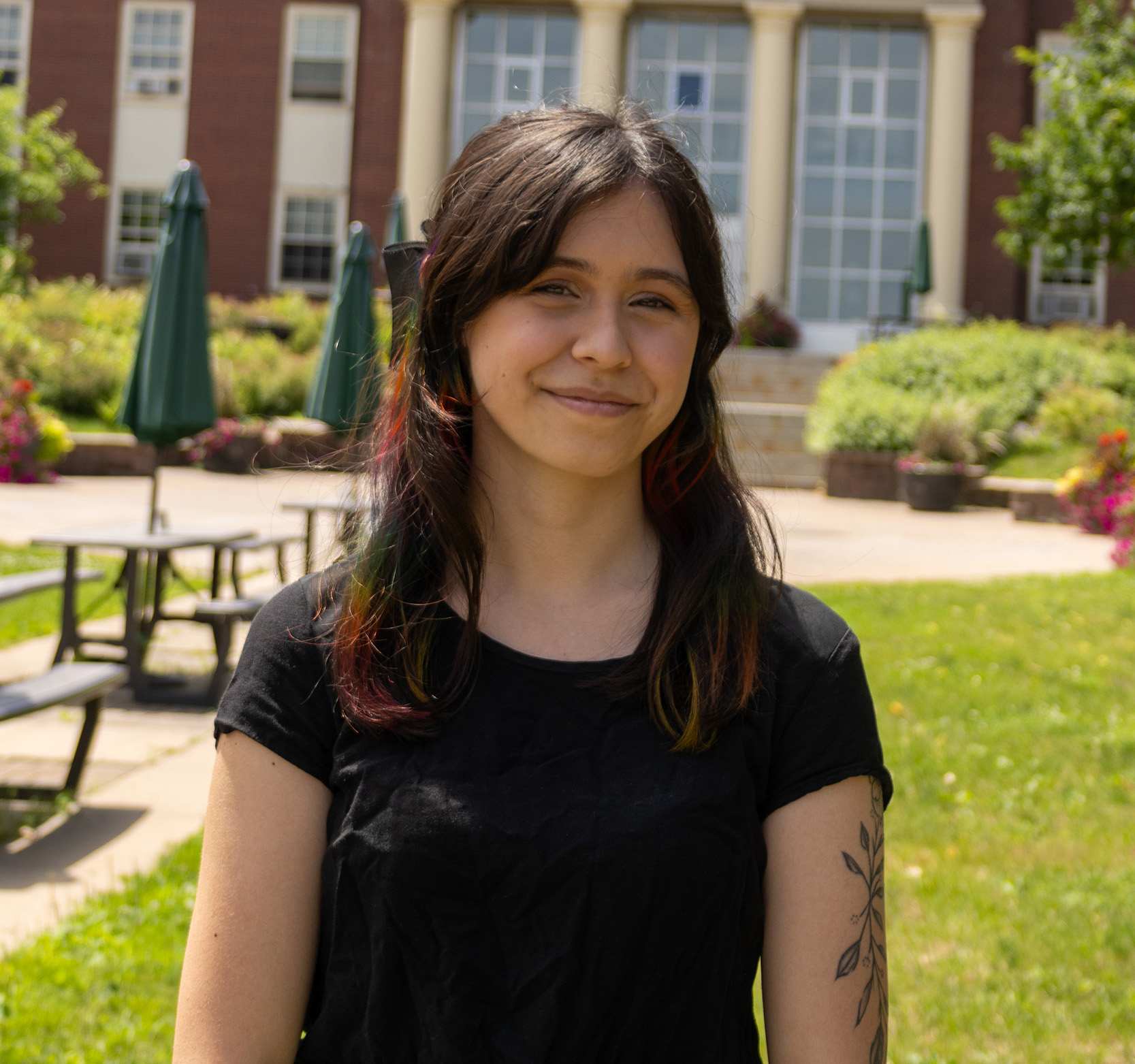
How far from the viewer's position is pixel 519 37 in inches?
958

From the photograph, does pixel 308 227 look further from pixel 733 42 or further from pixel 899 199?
pixel 899 199

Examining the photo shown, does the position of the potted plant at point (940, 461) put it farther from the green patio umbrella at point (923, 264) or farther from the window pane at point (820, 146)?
the window pane at point (820, 146)

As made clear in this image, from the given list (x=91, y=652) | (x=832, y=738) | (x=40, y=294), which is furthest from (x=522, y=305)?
(x=40, y=294)

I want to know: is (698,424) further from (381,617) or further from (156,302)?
(156,302)

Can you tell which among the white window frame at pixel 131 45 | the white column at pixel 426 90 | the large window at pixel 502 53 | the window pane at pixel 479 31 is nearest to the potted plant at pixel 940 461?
the white column at pixel 426 90

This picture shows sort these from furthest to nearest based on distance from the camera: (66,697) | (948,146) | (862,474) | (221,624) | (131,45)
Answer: (131,45) → (948,146) → (862,474) → (221,624) → (66,697)

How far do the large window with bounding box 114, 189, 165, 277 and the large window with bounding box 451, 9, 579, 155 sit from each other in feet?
22.6

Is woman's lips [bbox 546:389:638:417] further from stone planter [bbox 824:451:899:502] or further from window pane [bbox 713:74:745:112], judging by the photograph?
window pane [bbox 713:74:745:112]

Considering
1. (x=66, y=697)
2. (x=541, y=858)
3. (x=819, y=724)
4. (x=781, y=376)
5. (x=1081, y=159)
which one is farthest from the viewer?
(x=781, y=376)

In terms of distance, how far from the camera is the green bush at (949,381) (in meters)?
16.8

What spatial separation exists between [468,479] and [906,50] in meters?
25.2

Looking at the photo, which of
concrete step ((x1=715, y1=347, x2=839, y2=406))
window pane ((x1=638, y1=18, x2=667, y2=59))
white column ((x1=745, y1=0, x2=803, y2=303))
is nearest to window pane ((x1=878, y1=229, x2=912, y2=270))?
white column ((x1=745, y1=0, x2=803, y2=303))

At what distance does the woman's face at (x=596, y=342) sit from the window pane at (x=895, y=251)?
78.4ft

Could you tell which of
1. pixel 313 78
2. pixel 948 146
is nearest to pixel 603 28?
pixel 313 78
